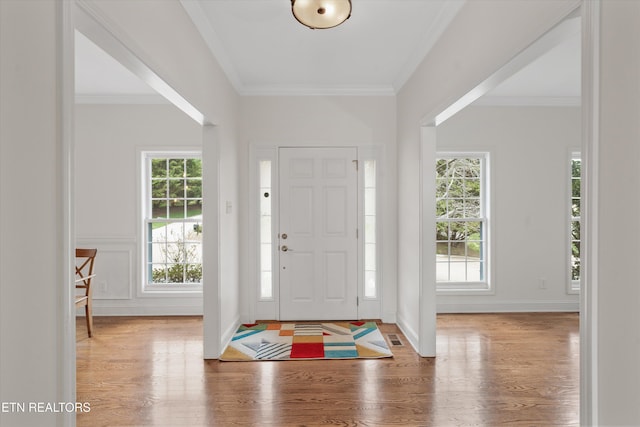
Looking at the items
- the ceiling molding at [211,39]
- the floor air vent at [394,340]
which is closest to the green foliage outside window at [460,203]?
the floor air vent at [394,340]

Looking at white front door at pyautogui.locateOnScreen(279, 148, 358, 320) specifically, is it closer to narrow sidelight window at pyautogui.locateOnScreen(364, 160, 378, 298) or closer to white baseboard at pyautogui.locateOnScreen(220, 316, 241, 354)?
narrow sidelight window at pyautogui.locateOnScreen(364, 160, 378, 298)

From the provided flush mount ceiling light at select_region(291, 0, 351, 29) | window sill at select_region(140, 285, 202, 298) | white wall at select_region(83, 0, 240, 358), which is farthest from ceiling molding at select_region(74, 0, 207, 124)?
window sill at select_region(140, 285, 202, 298)

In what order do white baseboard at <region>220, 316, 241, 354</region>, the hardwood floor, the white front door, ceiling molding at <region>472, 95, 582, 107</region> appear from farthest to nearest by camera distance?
ceiling molding at <region>472, 95, 582, 107</region>, the white front door, white baseboard at <region>220, 316, 241, 354</region>, the hardwood floor

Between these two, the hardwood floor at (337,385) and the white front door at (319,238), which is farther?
the white front door at (319,238)

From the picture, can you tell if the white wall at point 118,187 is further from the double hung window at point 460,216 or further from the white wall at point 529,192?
the white wall at point 529,192

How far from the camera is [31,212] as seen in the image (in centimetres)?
127

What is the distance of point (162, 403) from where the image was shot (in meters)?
2.78

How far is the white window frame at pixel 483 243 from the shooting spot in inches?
204

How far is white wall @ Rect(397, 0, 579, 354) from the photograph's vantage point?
6.46 feet

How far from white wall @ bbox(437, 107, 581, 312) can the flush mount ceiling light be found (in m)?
2.97

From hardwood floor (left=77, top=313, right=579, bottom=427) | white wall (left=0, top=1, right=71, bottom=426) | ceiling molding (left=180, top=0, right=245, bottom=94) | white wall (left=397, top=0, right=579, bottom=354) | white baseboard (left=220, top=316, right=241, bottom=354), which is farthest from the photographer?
white baseboard (left=220, top=316, right=241, bottom=354)

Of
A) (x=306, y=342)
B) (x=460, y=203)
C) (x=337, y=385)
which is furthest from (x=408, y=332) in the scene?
(x=460, y=203)

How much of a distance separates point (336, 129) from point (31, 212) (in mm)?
3796

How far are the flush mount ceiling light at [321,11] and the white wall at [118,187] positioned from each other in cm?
276
